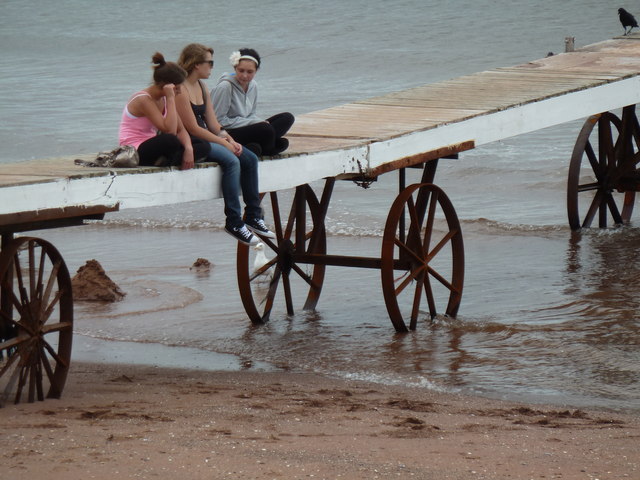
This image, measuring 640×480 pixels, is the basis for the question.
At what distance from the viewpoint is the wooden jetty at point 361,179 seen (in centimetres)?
696

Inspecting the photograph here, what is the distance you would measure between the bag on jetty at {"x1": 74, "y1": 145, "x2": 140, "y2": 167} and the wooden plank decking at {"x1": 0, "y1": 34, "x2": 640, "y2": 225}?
0.12 m

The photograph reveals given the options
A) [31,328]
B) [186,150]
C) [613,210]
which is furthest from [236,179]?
[613,210]

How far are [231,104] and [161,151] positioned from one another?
124 cm

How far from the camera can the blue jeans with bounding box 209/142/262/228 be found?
25.7 feet

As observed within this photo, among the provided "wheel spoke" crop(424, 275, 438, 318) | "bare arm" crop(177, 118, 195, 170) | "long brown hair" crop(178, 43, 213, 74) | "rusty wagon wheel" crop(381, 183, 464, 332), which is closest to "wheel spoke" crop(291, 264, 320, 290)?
"rusty wagon wheel" crop(381, 183, 464, 332)

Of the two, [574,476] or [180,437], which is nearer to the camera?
[574,476]

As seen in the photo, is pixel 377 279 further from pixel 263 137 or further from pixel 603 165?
pixel 263 137

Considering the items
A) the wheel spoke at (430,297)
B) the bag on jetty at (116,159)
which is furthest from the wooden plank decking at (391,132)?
the wheel spoke at (430,297)

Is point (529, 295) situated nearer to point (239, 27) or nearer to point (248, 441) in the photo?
point (248, 441)

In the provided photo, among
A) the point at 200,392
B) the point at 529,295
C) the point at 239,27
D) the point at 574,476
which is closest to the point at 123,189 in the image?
the point at 200,392

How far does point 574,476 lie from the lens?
5.60 m

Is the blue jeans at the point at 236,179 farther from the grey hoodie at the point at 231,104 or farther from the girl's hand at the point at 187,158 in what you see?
the grey hoodie at the point at 231,104

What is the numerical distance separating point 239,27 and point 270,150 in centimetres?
3950

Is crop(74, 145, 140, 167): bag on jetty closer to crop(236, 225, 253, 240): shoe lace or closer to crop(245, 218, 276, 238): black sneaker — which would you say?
crop(236, 225, 253, 240): shoe lace
